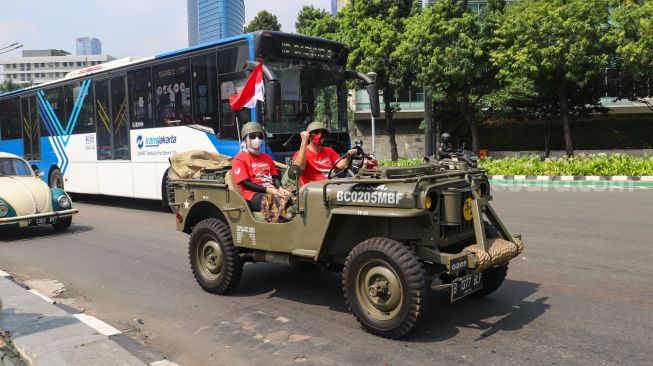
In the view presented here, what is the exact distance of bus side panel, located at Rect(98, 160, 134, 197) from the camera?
13.2 meters

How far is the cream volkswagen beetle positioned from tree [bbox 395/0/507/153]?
53.5 feet

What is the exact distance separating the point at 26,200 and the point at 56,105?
22.6 feet

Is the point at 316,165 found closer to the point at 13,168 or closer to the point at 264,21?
the point at 13,168

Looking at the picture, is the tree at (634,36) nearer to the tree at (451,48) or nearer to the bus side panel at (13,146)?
the tree at (451,48)

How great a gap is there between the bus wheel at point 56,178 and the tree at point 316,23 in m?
16.6

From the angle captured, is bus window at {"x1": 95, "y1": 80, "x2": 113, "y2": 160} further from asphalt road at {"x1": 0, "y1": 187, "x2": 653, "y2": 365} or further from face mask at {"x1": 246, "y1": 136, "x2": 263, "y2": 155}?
face mask at {"x1": 246, "y1": 136, "x2": 263, "y2": 155}

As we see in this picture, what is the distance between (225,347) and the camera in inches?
174

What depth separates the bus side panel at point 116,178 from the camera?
13227mm

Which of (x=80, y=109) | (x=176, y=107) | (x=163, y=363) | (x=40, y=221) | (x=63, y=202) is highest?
(x=80, y=109)

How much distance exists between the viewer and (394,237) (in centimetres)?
453

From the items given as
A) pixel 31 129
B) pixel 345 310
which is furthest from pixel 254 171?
pixel 31 129

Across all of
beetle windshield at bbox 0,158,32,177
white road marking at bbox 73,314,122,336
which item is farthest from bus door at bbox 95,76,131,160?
white road marking at bbox 73,314,122,336

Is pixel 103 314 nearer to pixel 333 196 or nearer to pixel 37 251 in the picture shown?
pixel 333 196

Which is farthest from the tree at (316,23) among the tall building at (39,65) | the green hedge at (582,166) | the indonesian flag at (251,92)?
the tall building at (39,65)
